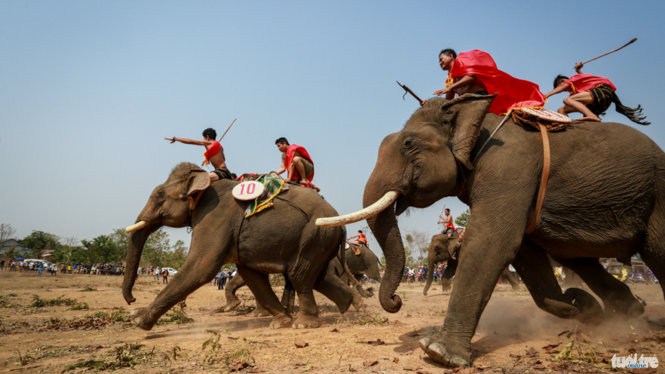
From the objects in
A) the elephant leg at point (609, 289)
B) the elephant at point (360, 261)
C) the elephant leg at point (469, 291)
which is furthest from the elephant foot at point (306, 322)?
the elephant at point (360, 261)

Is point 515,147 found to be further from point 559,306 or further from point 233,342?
point 233,342

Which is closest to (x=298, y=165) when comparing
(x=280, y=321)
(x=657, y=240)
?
(x=280, y=321)

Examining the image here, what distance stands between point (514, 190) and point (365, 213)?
57.3 inches

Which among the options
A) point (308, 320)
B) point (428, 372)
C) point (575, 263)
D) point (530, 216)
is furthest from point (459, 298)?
point (308, 320)

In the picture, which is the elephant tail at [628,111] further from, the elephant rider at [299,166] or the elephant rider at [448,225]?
the elephant rider at [448,225]

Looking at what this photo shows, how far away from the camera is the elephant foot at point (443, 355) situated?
3.64 meters

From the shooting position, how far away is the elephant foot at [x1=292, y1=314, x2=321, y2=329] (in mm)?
7072

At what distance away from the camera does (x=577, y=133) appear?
4.58m

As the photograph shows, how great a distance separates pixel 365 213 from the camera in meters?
4.33

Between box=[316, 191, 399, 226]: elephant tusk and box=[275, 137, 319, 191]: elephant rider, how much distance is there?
466 centimetres

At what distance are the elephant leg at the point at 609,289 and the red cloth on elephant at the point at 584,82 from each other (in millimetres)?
2223

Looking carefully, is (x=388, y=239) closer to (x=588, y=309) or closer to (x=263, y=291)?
(x=588, y=309)

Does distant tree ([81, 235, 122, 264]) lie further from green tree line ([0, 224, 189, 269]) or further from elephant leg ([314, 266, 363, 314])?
elephant leg ([314, 266, 363, 314])

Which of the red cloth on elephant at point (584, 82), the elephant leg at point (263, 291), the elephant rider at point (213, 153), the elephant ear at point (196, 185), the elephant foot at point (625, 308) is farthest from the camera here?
the elephant rider at point (213, 153)
